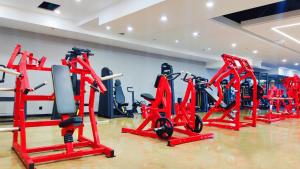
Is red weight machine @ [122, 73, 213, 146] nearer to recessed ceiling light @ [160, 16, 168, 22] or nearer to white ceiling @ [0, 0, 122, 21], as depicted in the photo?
recessed ceiling light @ [160, 16, 168, 22]

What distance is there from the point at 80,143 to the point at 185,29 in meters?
5.52

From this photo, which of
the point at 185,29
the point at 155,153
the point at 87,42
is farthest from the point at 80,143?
the point at 87,42

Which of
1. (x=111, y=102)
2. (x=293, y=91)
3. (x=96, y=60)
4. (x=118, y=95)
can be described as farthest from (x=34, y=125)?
(x=293, y=91)

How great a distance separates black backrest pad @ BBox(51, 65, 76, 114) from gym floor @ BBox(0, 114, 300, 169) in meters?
0.70

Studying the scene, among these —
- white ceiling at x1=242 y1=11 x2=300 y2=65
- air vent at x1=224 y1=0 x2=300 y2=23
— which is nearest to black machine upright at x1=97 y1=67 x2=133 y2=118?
air vent at x1=224 y1=0 x2=300 y2=23

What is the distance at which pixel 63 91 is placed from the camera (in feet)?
10.5

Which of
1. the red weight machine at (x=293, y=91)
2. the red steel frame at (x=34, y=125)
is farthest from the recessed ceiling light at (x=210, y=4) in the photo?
the red weight machine at (x=293, y=91)

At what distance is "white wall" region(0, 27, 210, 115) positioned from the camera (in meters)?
7.75

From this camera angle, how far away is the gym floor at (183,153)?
3.07 metres

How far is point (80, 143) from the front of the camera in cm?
388

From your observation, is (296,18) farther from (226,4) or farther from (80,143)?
(80,143)

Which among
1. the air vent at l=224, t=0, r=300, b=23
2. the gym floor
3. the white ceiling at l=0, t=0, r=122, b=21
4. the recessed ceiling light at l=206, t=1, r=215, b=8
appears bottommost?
the gym floor

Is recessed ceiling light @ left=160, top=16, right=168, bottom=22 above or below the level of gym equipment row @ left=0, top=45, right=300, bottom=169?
above

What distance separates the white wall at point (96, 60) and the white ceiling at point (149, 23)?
1.51 ft
